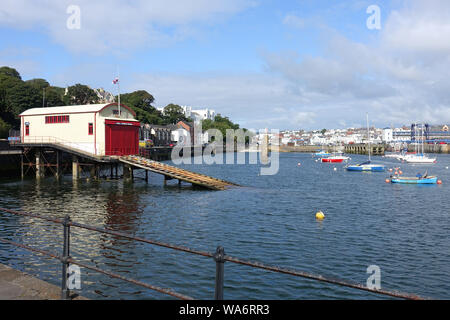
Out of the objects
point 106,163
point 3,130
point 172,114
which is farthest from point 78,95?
point 106,163

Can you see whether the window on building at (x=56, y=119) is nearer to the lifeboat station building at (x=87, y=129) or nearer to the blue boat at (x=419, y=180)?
the lifeboat station building at (x=87, y=129)

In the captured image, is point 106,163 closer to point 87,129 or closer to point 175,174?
point 87,129

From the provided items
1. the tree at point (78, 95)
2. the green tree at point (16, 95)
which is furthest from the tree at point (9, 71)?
the green tree at point (16, 95)

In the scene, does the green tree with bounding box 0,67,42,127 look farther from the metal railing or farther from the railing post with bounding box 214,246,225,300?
the railing post with bounding box 214,246,225,300

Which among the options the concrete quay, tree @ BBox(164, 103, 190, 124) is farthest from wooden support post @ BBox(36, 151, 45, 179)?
tree @ BBox(164, 103, 190, 124)

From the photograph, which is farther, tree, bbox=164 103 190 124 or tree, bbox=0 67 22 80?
tree, bbox=164 103 190 124

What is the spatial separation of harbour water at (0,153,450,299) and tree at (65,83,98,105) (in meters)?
80.7

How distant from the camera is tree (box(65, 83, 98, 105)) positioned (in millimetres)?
115312

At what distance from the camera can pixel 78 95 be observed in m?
117

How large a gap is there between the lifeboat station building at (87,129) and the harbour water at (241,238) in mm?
7332

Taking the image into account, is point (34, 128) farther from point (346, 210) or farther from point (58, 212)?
point (346, 210)
